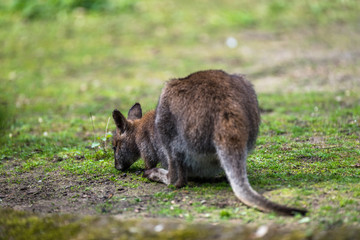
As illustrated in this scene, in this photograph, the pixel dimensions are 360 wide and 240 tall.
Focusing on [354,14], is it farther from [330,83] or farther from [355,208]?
[355,208]

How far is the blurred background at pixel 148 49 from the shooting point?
35.4 feet

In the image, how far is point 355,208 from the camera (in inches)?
164

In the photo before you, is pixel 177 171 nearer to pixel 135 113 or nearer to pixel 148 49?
pixel 135 113

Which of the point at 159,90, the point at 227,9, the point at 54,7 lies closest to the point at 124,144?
the point at 159,90

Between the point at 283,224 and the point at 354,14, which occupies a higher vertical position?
the point at 354,14

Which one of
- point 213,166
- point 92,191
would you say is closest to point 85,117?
point 92,191

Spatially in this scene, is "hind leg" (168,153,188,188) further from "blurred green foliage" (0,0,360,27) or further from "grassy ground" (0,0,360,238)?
"blurred green foliage" (0,0,360,27)

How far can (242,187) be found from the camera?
14.7 ft

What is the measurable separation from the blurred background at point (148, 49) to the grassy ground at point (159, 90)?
0.05 metres

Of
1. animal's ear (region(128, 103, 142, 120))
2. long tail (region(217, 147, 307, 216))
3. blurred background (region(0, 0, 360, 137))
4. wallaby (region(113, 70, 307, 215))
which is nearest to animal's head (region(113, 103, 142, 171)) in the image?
animal's ear (region(128, 103, 142, 120))

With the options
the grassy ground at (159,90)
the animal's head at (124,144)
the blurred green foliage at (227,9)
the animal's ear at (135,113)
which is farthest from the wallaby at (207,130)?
the blurred green foliage at (227,9)

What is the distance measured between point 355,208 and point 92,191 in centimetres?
268

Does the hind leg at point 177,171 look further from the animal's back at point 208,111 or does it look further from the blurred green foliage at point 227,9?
the blurred green foliage at point 227,9

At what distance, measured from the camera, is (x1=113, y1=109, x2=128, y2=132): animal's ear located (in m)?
6.23
